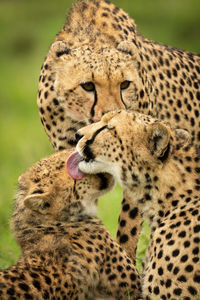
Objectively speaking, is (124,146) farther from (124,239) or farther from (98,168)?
(124,239)

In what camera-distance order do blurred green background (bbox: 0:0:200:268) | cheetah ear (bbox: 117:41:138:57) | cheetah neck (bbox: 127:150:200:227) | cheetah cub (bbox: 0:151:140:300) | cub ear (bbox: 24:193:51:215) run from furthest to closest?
blurred green background (bbox: 0:0:200:268) → cheetah ear (bbox: 117:41:138:57) → cub ear (bbox: 24:193:51:215) → cheetah neck (bbox: 127:150:200:227) → cheetah cub (bbox: 0:151:140:300)

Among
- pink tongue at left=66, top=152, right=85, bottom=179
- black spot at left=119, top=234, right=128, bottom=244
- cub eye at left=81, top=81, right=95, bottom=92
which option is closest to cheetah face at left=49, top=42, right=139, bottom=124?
cub eye at left=81, top=81, right=95, bottom=92

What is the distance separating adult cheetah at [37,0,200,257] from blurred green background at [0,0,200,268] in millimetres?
3492

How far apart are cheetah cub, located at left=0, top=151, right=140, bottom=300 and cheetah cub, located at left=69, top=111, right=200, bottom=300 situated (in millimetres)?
156

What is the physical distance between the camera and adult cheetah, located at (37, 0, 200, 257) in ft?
16.1

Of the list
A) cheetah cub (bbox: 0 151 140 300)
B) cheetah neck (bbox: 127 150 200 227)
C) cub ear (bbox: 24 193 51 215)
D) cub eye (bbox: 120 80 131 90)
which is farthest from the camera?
cub eye (bbox: 120 80 131 90)

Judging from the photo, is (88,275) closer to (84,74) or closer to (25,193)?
(25,193)

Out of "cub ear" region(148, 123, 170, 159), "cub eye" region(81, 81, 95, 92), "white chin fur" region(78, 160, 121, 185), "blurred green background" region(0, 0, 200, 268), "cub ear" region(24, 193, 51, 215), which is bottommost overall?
"cub ear" region(24, 193, 51, 215)

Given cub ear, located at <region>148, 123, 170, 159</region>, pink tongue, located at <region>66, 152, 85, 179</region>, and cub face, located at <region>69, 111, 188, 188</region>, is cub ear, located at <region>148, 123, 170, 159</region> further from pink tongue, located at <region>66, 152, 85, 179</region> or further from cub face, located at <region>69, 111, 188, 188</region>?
pink tongue, located at <region>66, 152, 85, 179</region>

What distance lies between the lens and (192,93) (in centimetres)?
598

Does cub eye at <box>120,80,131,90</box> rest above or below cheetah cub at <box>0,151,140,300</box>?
above

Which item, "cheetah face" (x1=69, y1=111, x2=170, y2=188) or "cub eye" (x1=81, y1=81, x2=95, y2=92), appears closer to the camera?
"cheetah face" (x1=69, y1=111, x2=170, y2=188)

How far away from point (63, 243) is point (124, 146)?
602mm

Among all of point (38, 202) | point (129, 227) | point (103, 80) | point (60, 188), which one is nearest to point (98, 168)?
point (60, 188)
